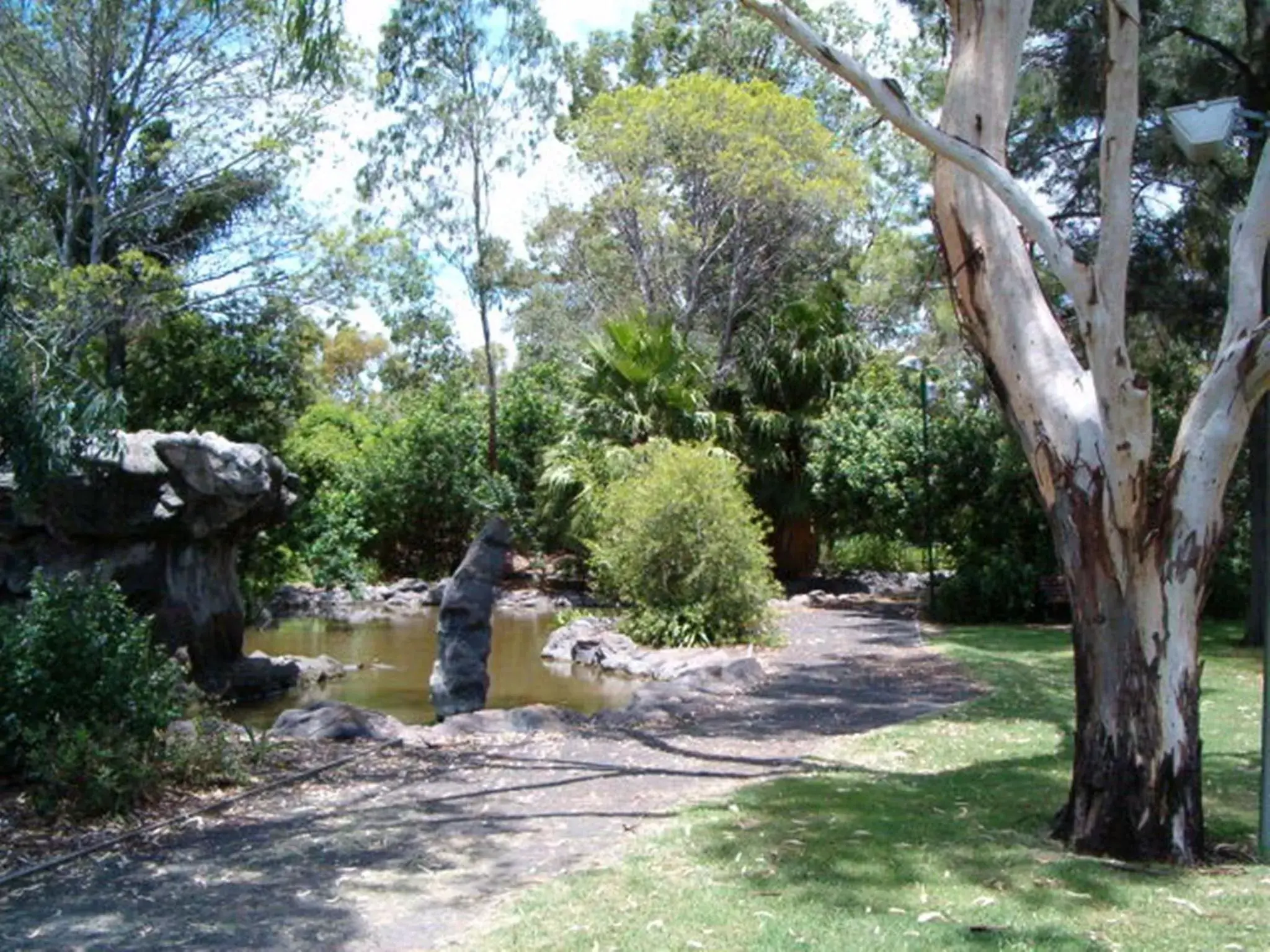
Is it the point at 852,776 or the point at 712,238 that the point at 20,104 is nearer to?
the point at 712,238

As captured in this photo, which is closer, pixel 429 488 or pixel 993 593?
pixel 993 593

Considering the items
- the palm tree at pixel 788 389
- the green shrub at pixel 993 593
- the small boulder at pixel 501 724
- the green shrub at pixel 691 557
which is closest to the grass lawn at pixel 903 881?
the small boulder at pixel 501 724

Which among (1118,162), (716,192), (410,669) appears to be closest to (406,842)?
(1118,162)

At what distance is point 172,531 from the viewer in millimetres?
13422

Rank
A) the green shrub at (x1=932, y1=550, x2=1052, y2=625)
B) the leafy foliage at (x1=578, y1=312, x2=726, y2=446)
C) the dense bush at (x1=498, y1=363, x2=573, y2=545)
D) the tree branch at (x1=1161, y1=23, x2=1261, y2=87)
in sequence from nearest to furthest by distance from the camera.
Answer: the tree branch at (x1=1161, y1=23, x2=1261, y2=87) → the green shrub at (x1=932, y1=550, x2=1052, y2=625) → the leafy foliage at (x1=578, y1=312, x2=726, y2=446) → the dense bush at (x1=498, y1=363, x2=573, y2=545)

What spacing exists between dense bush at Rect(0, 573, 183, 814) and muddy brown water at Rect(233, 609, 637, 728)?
4.29 meters

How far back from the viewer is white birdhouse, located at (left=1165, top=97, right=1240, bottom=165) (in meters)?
6.14

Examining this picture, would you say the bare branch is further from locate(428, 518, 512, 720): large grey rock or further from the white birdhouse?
locate(428, 518, 512, 720): large grey rock

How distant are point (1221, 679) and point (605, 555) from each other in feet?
24.8

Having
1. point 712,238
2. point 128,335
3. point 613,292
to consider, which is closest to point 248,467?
point 128,335

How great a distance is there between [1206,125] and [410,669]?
12.5 metres

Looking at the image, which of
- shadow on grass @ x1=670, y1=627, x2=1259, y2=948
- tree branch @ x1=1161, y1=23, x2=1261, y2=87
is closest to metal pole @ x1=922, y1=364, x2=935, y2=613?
tree branch @ x1=1161, y1=23, x2=1261, y2=87

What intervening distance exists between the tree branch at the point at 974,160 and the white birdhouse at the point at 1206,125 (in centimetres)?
87

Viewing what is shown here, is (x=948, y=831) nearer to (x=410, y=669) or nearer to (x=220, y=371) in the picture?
(x=410, y=669)
